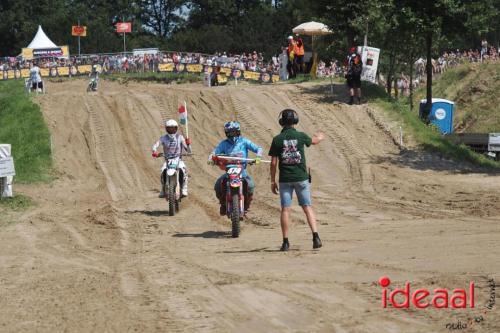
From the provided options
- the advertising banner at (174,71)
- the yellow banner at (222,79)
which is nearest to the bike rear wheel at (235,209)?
the yellow banner at (222,79)

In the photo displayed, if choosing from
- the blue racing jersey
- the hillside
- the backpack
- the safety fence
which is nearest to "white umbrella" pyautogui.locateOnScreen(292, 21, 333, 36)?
the safety fence

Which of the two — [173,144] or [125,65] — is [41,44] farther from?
[173,144]

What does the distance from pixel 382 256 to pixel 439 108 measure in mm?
24536

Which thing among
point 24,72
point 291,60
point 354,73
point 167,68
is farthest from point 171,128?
point 24,72

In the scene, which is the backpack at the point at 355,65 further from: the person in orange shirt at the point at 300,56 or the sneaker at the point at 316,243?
the sneaker at the point at 316,243

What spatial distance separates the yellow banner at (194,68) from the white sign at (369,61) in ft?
64.2

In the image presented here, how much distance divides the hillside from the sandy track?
20.1 metres

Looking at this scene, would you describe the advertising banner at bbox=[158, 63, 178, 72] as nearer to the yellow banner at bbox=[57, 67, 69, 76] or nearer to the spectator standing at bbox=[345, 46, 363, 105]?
the yellow banner at bbox=[57, 67, 69, 76]

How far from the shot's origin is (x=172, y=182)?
51.7 ft

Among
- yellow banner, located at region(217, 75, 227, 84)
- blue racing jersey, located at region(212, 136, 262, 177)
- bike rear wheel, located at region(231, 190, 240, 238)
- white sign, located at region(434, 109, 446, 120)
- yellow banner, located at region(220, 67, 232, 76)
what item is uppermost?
yellow banner, located at region(220, 67, 232, 76)

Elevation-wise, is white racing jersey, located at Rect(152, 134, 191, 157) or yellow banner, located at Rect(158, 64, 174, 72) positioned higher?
yellow banner, located at Rect(158, 64, 174, 72)

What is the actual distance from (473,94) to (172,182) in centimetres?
3607

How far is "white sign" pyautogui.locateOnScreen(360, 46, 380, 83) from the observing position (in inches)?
1180

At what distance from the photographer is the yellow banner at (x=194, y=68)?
4903 cm
